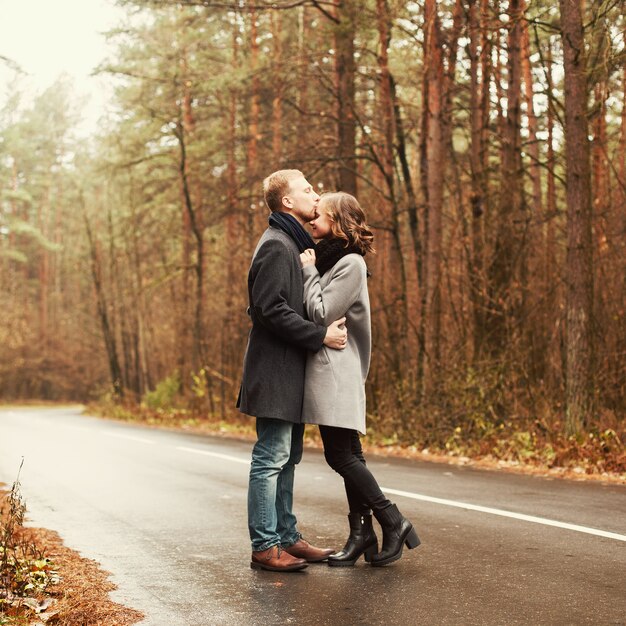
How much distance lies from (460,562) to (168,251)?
1349 inches

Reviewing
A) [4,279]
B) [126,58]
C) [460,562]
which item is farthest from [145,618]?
[4,279]

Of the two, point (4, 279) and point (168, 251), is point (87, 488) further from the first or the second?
→ point (4, 279)

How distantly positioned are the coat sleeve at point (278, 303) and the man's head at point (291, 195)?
0.31m

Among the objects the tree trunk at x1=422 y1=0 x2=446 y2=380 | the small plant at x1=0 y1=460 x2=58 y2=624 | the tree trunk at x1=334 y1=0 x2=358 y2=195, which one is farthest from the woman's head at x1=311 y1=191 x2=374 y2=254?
the tree trunk at x1=334 y1=0 x2=358 y2=195

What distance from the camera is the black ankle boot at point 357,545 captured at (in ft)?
17.8

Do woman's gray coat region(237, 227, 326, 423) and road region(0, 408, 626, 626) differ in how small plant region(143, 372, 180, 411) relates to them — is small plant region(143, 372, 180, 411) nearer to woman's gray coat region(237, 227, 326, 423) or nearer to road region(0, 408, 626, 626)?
road region(0, 408, 626, 626)

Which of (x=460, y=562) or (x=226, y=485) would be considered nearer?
(x=460, y=562)

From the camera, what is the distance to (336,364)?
5.29 meters

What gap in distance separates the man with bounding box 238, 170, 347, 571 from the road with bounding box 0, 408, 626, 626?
0.29 metres

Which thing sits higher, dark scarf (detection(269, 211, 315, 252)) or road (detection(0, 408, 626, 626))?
dark scarf (detection(269, 211, 315, 252))

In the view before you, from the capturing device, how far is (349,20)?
16.3 m

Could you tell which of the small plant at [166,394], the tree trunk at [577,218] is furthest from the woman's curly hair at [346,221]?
the small plant at [166,394]

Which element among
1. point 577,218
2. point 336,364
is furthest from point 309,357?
point 577,218

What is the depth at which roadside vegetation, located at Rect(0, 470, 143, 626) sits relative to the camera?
14.4ft
